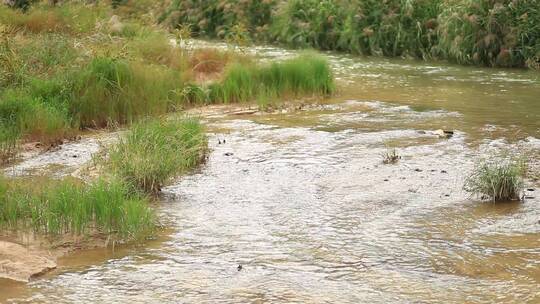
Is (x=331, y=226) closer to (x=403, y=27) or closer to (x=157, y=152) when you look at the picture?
(x=157, y=152)

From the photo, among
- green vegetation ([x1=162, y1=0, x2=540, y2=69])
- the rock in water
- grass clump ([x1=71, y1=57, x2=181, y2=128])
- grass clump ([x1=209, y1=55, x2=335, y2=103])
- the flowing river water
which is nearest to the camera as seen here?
the flowing river water

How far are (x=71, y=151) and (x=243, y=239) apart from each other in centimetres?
439

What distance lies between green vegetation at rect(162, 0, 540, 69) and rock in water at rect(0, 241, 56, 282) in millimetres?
10855

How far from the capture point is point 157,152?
30.8 ft

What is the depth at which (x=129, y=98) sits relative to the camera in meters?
13.1

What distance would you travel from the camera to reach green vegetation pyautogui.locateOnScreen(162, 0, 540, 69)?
19.6 m

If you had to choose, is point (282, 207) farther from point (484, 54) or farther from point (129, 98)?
point (484, 54)

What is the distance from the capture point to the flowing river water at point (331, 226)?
646 cm

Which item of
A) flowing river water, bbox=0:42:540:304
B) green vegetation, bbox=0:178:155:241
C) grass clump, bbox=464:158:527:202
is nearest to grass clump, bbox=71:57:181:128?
flowing river water, bbox=0:42:540:304

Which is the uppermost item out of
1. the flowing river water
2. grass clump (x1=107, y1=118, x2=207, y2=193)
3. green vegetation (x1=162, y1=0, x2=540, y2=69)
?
green vegetation (x1=162, y1=0, x2=540, y2=69)

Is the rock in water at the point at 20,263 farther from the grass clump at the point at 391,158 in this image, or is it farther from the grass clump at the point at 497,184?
the grass clump at the point at 391,158

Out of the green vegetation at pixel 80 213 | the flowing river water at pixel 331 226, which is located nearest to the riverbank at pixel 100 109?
the green vegetation at pixel 80 213

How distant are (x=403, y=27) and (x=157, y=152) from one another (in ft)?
44.5

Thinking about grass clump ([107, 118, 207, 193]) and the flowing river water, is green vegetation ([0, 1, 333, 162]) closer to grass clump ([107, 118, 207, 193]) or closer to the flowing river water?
the flowing river water
